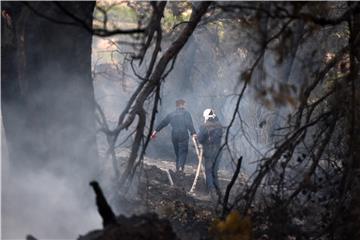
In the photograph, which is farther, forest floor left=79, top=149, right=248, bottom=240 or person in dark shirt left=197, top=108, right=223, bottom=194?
person in dark shirt left=197, top=108, right=223, bottom=194

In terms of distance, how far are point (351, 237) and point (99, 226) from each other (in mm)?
2788

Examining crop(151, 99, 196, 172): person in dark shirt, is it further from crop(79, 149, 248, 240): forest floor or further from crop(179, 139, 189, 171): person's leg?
crop(79, 149, 248, 240): forest floor

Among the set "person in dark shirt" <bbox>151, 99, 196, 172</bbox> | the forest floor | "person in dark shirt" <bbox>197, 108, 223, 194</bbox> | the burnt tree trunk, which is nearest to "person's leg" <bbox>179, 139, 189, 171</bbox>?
"person in dark shirt" <bbox>151, 99, 196, 172</bbox>

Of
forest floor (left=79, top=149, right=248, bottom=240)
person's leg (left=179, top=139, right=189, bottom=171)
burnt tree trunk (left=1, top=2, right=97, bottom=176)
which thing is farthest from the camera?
person's leg (left=179, top=139, right=189, bottom=171)

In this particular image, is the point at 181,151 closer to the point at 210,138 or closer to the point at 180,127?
the point at 180,127

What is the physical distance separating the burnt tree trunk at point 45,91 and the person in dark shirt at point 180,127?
18.8ft

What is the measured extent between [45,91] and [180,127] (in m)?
6.42

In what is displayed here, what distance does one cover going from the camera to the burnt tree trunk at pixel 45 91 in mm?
5641

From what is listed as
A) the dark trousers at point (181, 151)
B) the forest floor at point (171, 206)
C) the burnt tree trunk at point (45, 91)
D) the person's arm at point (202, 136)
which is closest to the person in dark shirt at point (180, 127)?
the dark trousers at point (181, 151)

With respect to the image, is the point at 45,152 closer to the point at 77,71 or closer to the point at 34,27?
the point at 77,71

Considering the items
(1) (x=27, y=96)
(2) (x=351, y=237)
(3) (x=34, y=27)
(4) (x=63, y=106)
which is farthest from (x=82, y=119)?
(2) (x=351, y=237)

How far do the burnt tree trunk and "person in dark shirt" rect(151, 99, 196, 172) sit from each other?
574cm

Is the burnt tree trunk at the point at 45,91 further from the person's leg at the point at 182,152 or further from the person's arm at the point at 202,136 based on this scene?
the person's leg at the point at 182,152

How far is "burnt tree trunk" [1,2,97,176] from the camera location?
5.64 m
